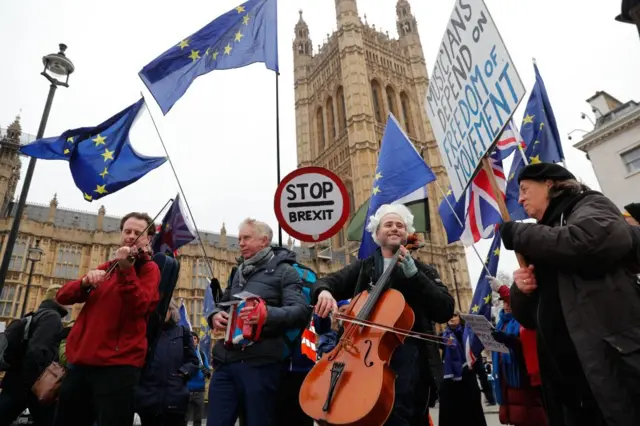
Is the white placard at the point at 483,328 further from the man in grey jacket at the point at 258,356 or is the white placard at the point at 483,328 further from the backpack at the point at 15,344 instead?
the backpack at the point at 15,344

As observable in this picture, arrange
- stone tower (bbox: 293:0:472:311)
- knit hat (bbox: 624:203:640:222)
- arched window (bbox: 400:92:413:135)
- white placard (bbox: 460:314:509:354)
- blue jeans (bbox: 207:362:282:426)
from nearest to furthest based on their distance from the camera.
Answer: blue jeans (bbox: 207:362:282:426) → white placard (bbox: 460:314:509:354) → knit hat (bbox: 624:203:640:222) → stone tower (bbox: 293:0:472:311) → arched window (bbox: 400:92:413:135)

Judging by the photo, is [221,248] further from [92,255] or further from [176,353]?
[176,353]

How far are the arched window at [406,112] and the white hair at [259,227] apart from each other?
144 feet

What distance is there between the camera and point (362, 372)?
2.05 metres

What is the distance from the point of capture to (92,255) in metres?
27.0

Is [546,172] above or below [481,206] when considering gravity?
below

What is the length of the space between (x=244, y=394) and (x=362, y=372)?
945mm

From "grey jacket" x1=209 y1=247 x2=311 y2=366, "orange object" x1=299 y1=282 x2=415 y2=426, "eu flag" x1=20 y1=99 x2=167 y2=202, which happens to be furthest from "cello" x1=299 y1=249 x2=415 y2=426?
"eu flag" x1=20 y1=99 x2=167 y2=202

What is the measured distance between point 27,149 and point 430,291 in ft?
20.7

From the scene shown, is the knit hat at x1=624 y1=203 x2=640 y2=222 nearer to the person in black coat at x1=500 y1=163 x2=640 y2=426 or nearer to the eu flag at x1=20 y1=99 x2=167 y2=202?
the person in black coat at x1=500 y1=163 x2=640 y2=426

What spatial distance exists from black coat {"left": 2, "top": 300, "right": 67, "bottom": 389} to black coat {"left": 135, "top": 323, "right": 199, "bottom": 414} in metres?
1.02

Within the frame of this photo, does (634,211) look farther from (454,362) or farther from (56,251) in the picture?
(56,251)

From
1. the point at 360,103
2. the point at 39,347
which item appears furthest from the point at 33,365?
the point at 360,103

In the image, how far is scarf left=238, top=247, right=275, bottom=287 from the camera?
307cm
